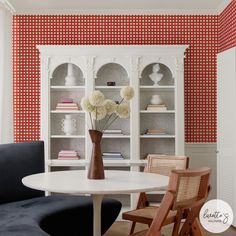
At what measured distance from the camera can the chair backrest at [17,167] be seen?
423cm

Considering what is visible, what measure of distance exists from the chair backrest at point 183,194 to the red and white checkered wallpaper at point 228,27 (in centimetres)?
309

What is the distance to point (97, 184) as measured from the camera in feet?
10.7

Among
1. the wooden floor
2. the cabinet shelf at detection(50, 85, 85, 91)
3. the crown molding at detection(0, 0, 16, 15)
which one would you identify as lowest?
the wooden floor

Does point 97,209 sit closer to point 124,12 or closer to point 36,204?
point 36,204

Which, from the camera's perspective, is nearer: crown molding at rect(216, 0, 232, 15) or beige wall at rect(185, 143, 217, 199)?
crown molding at rect(216, 0, 232, 15)

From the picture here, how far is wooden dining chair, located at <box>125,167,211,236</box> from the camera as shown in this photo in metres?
2.82

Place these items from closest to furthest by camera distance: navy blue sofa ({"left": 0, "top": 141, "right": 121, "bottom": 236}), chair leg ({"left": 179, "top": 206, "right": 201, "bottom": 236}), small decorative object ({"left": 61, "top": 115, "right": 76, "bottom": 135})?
1. chair leg ({"left": 179, "top": 206, "right": 201, "bottom": 236})
2. navy blue sofa ({"left": 0, "top": 141, "right": 121, "bottom": 236})
3. small decorative object ({"left": 61, "top": 115, "right": 76, "bottom": 135})

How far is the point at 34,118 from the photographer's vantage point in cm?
Result: 634

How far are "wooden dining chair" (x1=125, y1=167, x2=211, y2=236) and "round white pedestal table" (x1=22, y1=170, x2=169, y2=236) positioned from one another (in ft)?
0.81

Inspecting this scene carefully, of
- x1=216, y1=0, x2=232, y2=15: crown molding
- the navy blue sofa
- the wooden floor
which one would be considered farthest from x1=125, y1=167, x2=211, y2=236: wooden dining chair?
x1=216, y1=0, x2=232, y2=15: crown molding

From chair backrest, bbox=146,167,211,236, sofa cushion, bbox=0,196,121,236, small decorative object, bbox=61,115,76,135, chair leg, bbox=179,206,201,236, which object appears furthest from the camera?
small decorative object, bbox=61,115,76,135

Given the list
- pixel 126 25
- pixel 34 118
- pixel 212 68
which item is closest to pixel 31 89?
pixel 34 118

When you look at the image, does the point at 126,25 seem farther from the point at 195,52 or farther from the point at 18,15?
the point at 18,15

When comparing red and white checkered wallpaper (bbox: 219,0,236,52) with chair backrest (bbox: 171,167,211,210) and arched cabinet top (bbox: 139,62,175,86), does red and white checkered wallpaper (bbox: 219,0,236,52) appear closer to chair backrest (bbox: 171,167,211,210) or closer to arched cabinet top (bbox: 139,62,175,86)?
arched cabinet top (bbox: 139,62,175,86)
